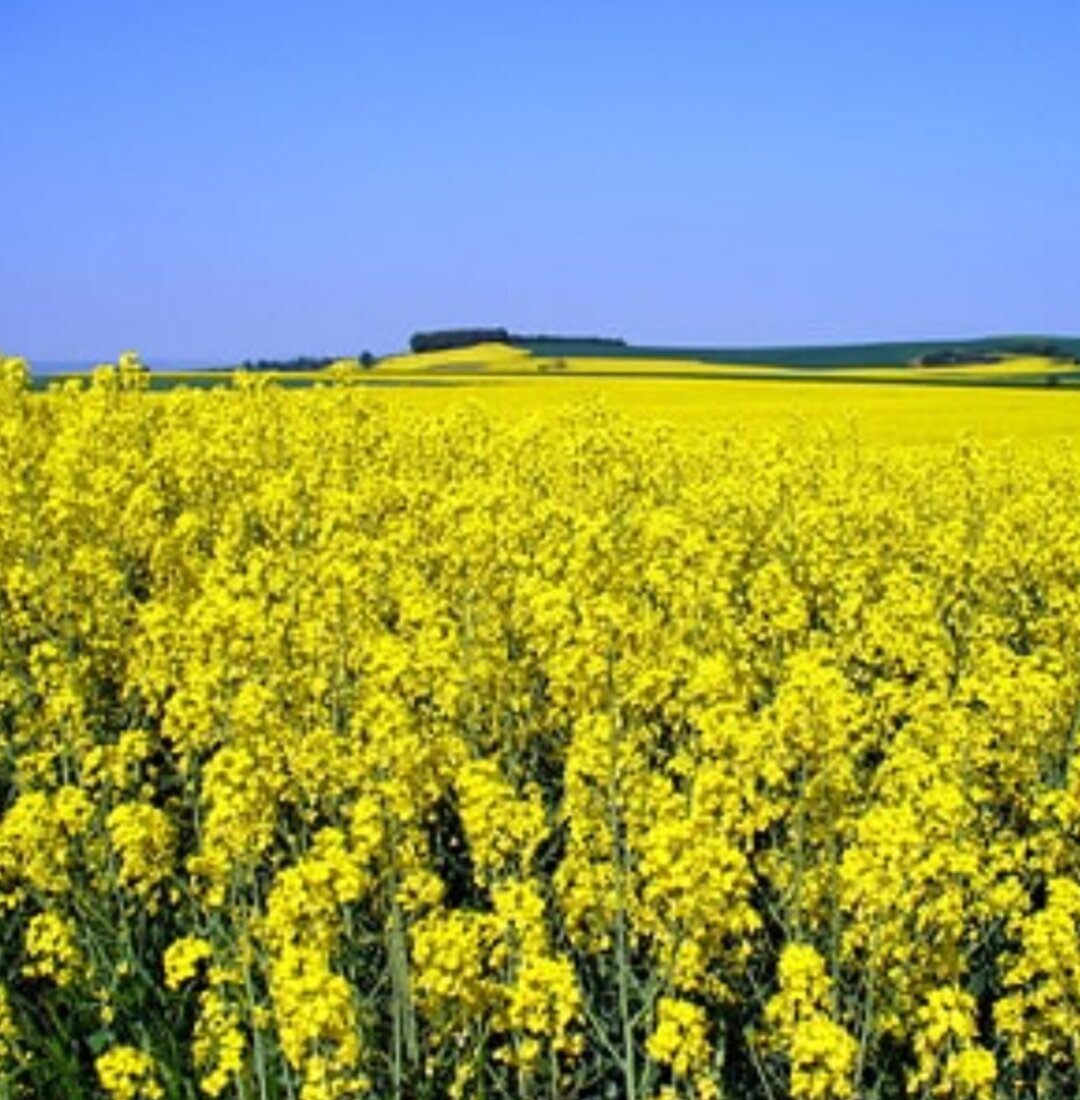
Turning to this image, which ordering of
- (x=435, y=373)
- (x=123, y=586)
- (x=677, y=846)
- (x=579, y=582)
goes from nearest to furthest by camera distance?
(x=677, y=846) → (x=579, y=582) → (x=123, y=586) → (x=435, y=373)

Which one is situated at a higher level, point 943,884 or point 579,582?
point 579,582

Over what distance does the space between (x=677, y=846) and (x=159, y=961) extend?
87.5 inches

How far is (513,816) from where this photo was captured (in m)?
4.19

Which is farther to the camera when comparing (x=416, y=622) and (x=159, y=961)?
(x=416, y=622)

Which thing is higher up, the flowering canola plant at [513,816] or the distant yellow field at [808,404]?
the distant yellow field at [808,404]

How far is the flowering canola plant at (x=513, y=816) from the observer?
3.89 m

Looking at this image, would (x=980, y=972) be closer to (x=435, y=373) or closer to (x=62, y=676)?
(x=62, y=676)

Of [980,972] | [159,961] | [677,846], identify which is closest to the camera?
[677,846]

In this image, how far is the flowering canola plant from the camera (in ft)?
12.8

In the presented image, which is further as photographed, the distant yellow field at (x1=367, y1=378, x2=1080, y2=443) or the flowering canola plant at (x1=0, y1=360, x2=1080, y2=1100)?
the distant yellow field at (x1=367, y1=378, x2=1080, y2=443)

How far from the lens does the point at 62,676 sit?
5.79m

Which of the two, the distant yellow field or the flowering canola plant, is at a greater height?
the distant yellow field

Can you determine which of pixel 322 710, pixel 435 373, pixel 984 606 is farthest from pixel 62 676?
pixel 435 373

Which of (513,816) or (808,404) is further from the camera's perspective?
(808,404)
